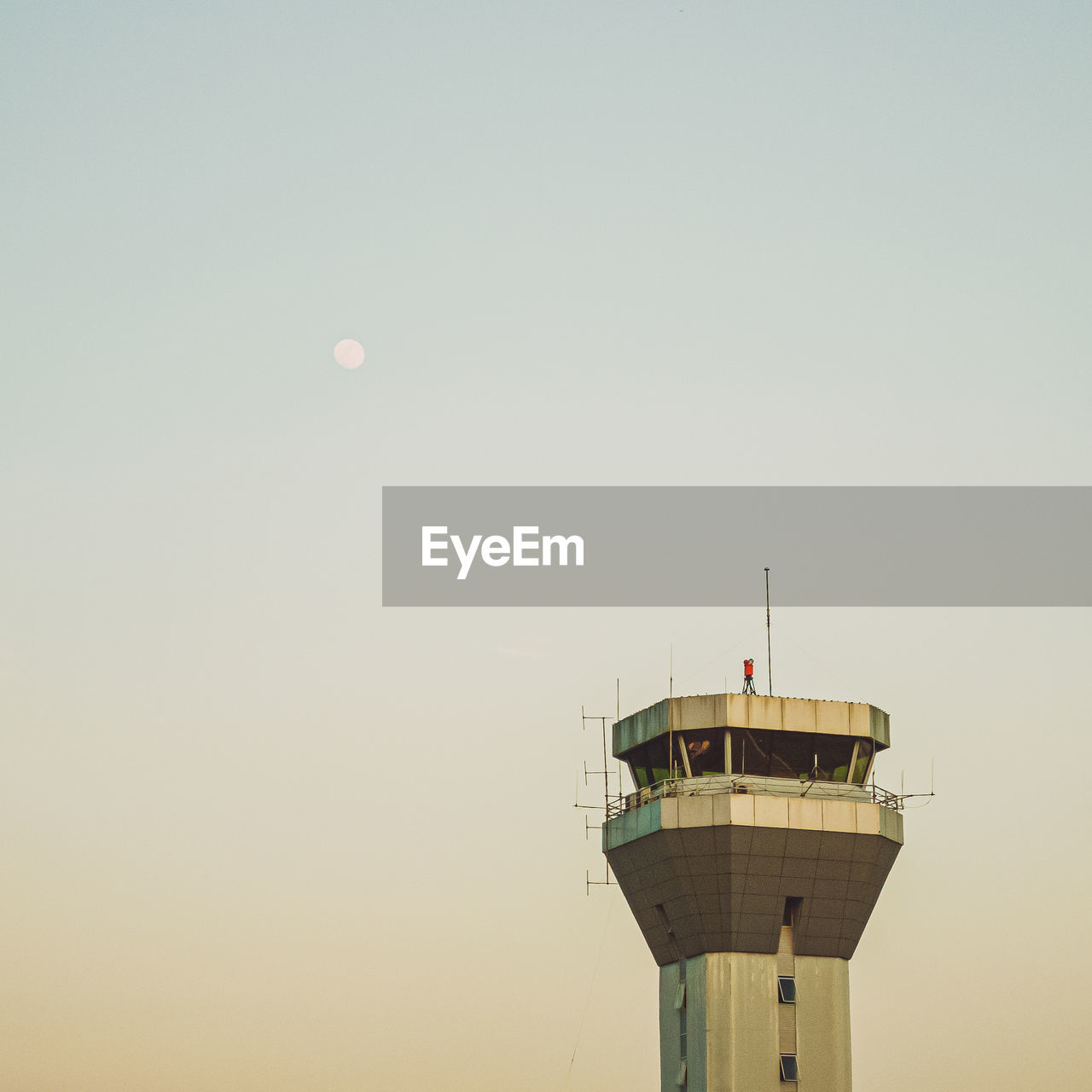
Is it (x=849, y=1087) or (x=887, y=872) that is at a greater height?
(x=887, y=872)

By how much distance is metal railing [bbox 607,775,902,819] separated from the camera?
7800cm

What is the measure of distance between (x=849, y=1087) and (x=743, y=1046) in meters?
5.24

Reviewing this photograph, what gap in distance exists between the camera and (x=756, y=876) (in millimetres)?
76812

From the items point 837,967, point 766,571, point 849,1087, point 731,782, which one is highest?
point 766,571

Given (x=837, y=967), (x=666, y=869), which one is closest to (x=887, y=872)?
(x=837, y=967)

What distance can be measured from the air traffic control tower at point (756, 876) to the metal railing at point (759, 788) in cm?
7

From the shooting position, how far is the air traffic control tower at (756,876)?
250 feet

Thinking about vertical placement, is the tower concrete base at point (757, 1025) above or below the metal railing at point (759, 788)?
below

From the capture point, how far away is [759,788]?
78.2 metres

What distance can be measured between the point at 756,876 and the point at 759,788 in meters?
3.82

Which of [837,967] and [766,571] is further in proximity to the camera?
[766,571]

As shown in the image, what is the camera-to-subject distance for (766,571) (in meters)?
85.4

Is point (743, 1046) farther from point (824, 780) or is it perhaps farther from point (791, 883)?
point (824, 780)

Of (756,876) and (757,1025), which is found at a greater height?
(756,876)
